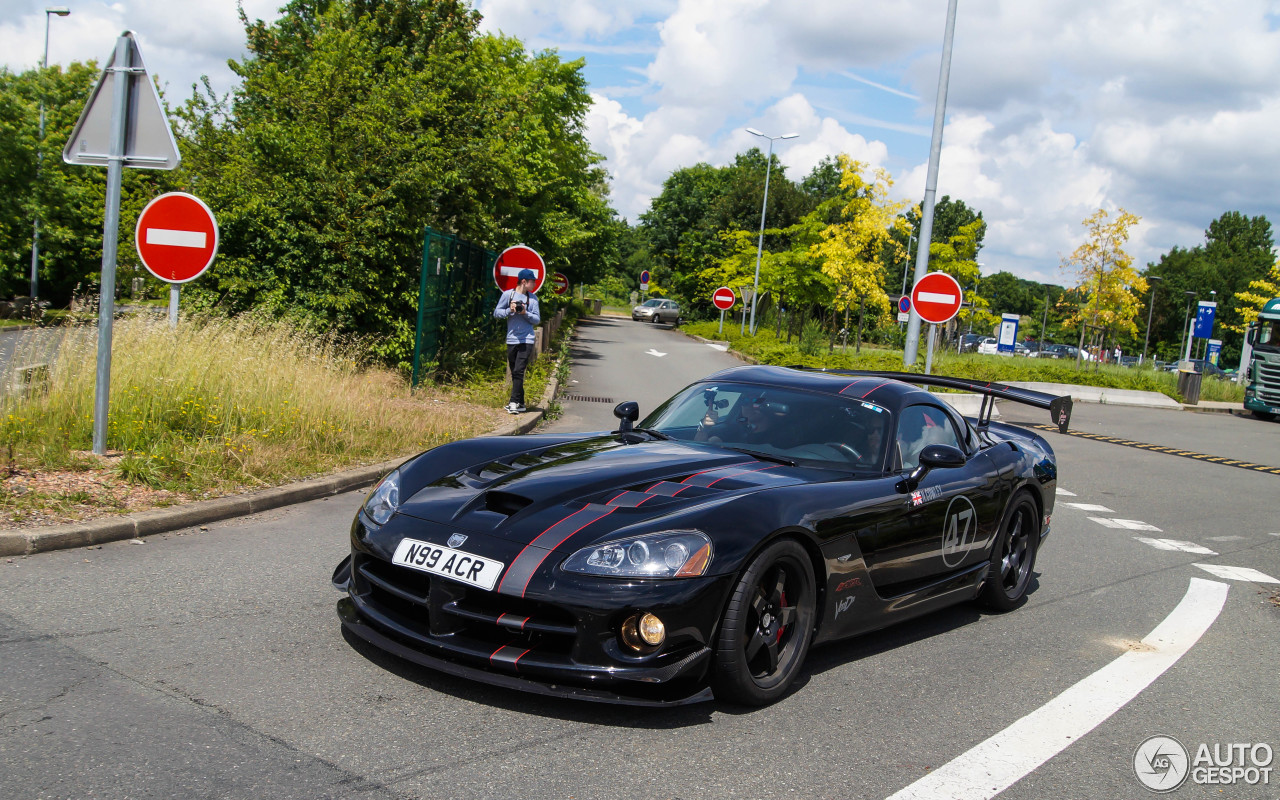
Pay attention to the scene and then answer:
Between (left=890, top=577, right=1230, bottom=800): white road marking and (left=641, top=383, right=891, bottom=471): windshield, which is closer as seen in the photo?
(left=890, top=577, right=1230, bottom=800): white road marking

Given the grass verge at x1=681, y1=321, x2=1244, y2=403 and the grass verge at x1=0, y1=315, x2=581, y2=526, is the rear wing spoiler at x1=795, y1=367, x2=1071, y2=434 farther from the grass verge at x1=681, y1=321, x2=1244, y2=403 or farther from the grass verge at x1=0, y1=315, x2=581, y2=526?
the grass verge at x1=681, y1=321, x2=1244, y2=403

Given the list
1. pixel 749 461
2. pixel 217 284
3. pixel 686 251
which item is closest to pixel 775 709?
pixel 749 461

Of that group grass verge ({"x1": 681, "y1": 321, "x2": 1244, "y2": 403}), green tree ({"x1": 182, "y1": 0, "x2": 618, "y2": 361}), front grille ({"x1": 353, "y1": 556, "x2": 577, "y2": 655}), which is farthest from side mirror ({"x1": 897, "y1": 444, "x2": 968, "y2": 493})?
grass verge ({"x1": 681, "y1": 321, "x2": 1244, "y2": 403})

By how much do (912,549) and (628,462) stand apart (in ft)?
4.71

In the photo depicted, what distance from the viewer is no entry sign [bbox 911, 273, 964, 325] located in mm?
16688

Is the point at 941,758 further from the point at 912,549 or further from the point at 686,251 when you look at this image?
the point at 686,251

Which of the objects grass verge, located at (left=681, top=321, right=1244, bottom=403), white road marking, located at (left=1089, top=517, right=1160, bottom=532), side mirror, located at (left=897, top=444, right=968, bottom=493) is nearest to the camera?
side mirror, located at (left=897, top=444, right=968, bottom=493)

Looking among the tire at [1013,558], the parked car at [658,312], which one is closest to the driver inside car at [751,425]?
the tire at [1013,558]

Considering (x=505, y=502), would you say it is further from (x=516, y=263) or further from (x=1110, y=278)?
(x=1110, y=278)

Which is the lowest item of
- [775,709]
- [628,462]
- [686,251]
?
[775,709]

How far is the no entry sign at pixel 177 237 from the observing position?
8.08 metres

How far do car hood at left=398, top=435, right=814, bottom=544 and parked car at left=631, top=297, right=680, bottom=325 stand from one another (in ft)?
192

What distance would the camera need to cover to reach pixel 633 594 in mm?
3443

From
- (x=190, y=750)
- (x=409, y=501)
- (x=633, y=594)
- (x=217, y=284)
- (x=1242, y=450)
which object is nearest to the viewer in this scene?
(x=190, y=750)
